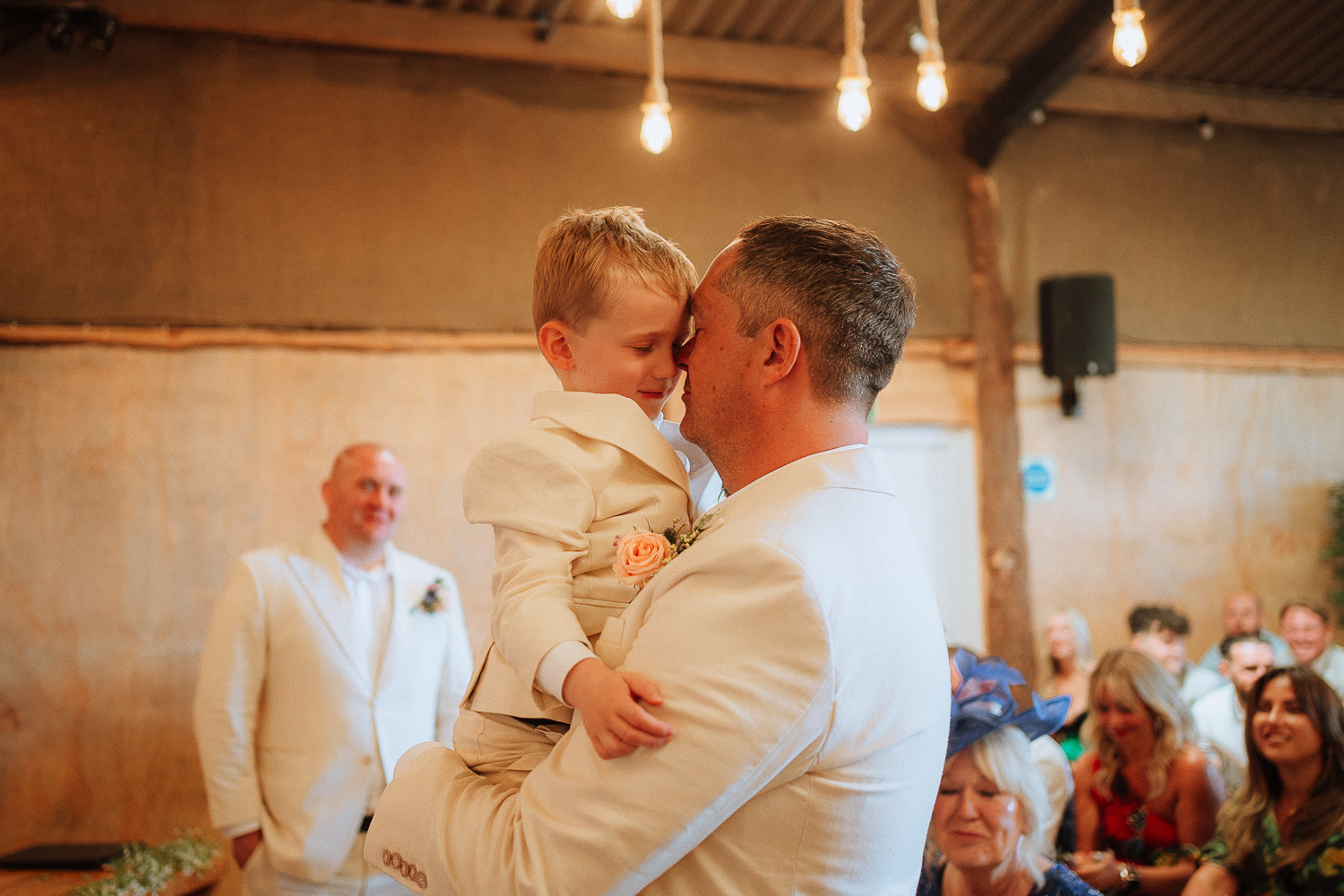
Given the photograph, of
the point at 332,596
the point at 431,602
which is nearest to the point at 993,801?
the point at 431,602

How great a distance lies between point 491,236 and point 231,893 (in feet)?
11.4

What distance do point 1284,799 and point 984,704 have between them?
1.61m

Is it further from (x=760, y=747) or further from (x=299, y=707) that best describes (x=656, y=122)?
(x=760, y=747)

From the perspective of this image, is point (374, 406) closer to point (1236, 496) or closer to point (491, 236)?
point (491, 236)

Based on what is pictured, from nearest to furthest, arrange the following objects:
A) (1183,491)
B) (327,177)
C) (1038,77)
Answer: (327,177), (1038,77), (1183,491)

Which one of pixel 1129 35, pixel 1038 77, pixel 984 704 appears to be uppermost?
pixel 1038 77

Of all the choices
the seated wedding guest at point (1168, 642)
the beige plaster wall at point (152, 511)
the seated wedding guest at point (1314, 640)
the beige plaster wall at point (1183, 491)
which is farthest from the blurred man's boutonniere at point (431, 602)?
the seated wedding guest at point (1314, 640)

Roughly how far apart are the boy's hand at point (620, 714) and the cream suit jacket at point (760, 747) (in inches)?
0.7

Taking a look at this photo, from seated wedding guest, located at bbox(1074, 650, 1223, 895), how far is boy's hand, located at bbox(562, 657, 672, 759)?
300cm

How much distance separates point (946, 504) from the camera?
260 inches

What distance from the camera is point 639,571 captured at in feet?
4.70

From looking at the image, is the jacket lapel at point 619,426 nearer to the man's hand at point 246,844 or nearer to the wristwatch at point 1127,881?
the wristwatch at point 1127,881

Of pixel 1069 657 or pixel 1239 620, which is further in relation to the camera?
pixel 1239 620

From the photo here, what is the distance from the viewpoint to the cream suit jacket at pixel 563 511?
1506mm
